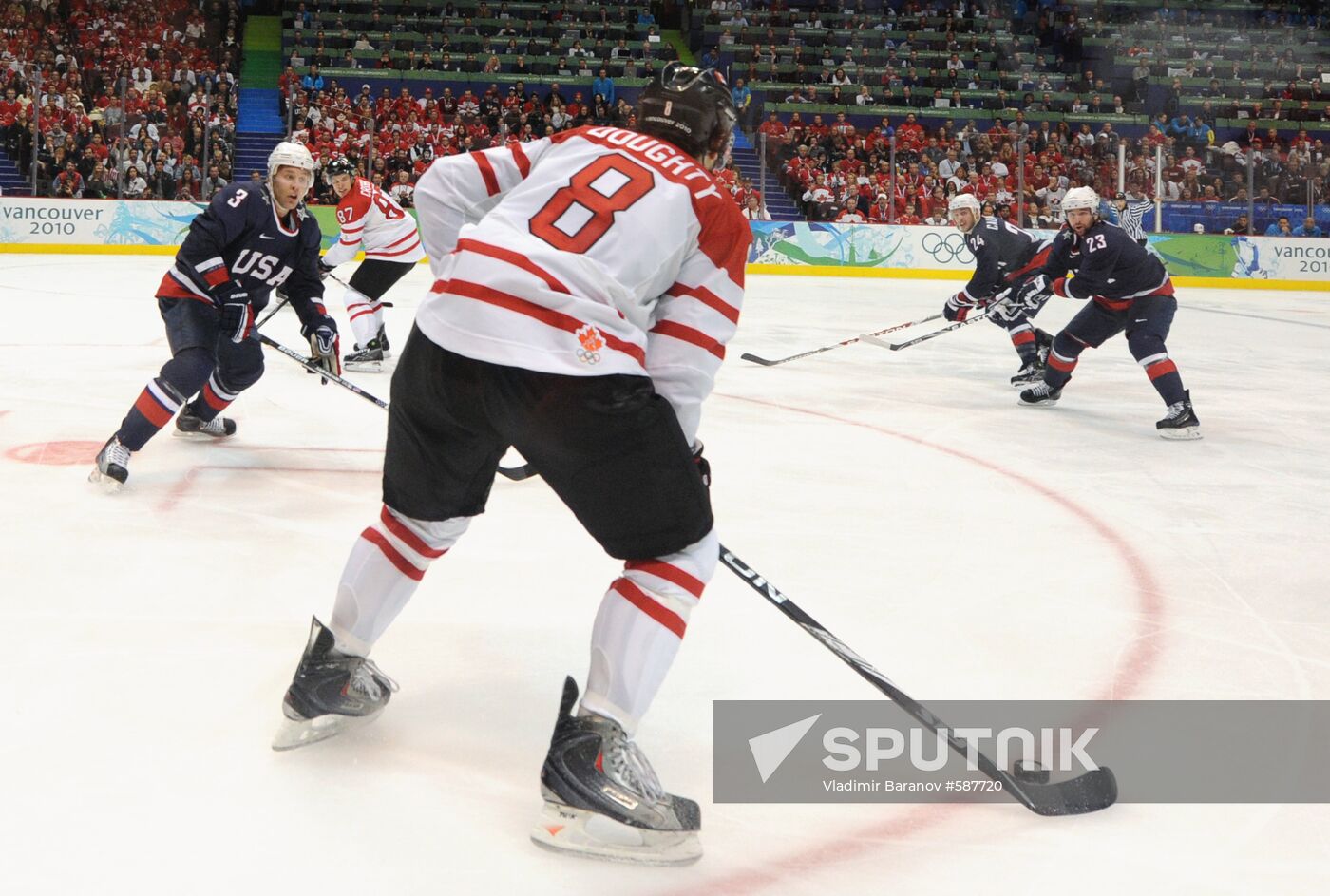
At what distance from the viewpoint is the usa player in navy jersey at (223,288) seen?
3.50 m

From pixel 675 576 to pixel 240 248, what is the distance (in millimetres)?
2466

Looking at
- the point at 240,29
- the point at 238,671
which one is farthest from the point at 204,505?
the point at 240,29

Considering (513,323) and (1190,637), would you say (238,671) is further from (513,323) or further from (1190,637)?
(1190,637)

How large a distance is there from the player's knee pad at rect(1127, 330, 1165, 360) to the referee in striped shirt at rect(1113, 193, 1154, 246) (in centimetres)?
724

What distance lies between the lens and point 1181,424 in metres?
4.95

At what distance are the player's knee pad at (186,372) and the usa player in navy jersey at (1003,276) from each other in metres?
3.88

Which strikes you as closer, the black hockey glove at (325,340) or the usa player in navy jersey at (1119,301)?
the black hockey glove at (325,340)

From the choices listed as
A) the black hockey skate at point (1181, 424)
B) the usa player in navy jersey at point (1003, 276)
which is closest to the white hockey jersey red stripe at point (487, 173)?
the black hockey skate at point (1181, 424)

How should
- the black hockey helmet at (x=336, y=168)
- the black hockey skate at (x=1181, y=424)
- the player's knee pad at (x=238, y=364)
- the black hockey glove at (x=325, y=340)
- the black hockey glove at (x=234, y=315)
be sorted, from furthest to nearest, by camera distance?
the black hockey helmet at (x=336, y=168) < the black hockey skate at (x=1181, y=424) < the black hockey glove at (x=325, y=340) < the player's knee pad at (x=238, y=364) < the black hockey glove at (x=234, y=315)

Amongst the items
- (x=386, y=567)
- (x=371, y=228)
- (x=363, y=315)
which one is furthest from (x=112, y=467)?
(x=371, y=228)

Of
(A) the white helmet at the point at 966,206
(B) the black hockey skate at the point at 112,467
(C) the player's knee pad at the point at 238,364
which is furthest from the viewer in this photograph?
(A) the white helmet at the point at 966,206

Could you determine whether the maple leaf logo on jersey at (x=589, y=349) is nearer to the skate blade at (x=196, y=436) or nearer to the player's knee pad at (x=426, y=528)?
the player's knee pad at (x=426, y=528)

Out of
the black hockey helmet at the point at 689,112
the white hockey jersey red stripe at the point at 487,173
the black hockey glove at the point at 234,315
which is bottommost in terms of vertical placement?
the black hockey glove at the point at 234,315

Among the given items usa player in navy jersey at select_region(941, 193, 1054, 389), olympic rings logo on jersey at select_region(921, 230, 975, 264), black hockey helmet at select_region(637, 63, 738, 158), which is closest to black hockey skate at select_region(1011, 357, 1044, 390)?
usa player in navy jersey at select_region(941, 193, 1054, 389)
